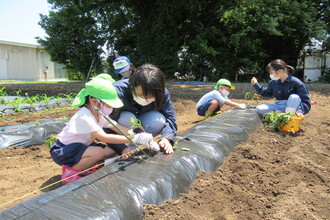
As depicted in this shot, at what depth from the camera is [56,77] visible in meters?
23.8

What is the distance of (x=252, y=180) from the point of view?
2.01 metres

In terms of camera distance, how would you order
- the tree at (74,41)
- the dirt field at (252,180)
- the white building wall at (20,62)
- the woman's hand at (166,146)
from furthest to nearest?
1. the white building wall at (20,62)
2. the tree at (74,41)
3. the woman's hand at (166,146)
4. the dirt field at (252,180)

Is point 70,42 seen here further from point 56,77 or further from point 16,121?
point 16,121

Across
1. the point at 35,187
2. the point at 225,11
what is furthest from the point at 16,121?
the point at 225,11

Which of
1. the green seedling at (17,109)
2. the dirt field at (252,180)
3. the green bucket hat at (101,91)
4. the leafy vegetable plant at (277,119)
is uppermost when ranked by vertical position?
the green bucket hat at (101,91)

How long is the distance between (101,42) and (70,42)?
2.01m

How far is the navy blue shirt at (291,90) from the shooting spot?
12.1 ft

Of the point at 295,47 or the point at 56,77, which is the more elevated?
the point at 295,47

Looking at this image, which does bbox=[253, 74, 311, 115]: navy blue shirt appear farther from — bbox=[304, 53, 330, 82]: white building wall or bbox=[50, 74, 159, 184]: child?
bbox=[304, 53, 330, 82]: white building wall

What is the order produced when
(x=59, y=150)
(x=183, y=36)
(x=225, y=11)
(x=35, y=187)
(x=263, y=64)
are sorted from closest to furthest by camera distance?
A: (x=59, y=150) < (x=35, y=187) < (x=225, y=11) < (x=183, y=36) < (x=263, y=64)

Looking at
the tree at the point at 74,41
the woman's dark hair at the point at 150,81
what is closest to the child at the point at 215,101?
the woman's dark hair at the point at 150,81

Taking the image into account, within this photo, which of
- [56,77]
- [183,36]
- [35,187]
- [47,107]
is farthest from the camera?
[56,77]

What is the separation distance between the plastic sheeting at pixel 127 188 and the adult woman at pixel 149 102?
203 millimetres

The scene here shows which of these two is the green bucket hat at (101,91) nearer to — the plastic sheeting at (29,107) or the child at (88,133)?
the child at (88,133)
